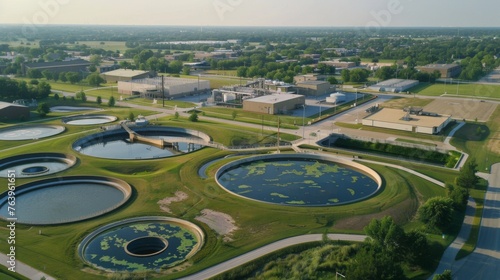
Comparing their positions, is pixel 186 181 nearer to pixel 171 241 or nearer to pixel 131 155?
pixel 171 241

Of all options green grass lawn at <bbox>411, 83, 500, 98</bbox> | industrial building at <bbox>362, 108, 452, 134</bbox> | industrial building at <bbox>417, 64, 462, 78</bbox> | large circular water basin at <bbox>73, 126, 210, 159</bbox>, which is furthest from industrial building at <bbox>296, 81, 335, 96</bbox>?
industrial building at <bbox>417, 64, 462, 78</bbox>

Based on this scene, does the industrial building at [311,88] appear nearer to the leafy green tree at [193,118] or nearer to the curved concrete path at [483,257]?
the leafy green tree at [193,118]

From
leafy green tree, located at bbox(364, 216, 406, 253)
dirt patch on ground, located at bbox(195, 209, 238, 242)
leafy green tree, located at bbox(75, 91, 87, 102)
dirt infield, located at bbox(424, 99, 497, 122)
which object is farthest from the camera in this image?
leafy green tree, located at bbox(75, 91, 87, 102)

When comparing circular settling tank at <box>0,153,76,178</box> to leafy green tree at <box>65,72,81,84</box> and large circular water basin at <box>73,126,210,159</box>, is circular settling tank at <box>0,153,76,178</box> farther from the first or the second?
leafy green tree at <box>65,72,81,84</box>

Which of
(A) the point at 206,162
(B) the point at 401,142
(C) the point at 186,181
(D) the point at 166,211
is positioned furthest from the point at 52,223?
(B) the point at 401,142

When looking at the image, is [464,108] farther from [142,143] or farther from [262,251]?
[262,251]

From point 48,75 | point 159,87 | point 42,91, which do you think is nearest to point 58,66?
point 48,75
